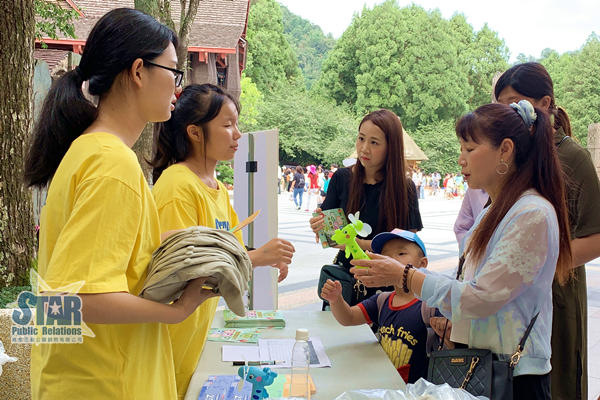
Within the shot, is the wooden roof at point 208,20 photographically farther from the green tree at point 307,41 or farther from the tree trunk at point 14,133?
the green tree at point 307,41

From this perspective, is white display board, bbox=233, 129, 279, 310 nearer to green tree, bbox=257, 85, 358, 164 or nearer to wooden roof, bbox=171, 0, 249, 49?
wooden roof, bbox=171, 0, 249, 49

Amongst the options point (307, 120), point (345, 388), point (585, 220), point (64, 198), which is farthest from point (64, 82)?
point (307, 120)

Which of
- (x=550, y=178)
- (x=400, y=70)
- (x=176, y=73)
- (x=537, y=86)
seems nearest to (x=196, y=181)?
(x=176, y=73)

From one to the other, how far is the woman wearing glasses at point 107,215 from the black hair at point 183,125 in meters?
0.69

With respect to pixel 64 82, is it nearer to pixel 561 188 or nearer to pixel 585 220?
pixel 561 188

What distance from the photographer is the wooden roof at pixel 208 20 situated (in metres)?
12.9

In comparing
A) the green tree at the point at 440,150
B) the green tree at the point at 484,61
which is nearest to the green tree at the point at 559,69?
the green tree at the point at 484,61

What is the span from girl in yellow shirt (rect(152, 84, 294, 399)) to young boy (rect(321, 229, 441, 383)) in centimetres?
37

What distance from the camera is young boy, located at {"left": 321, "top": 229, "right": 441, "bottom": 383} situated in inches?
70.2

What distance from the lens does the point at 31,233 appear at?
317 cm

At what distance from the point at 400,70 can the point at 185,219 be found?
125 feet

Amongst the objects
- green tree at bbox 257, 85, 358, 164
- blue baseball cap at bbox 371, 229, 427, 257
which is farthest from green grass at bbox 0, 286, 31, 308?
green tree at bbox 257, 85, 358, 164

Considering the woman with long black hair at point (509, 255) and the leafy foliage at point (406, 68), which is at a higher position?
the leafy foliage at point (406, 68)

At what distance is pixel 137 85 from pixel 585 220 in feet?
5.82
